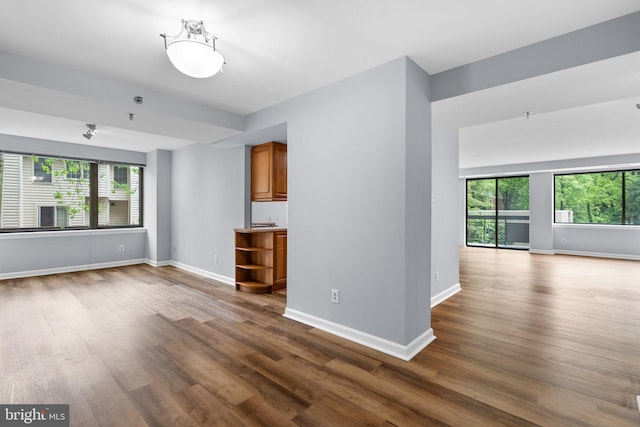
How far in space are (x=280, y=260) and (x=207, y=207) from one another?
1880 mm

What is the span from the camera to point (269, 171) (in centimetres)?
455

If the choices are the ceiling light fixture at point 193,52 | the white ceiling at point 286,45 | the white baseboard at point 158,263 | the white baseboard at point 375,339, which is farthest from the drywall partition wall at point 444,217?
the white baseboard at point 158,263

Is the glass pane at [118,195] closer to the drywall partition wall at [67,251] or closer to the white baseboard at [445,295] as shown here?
the drywall partition wall at [67,251]

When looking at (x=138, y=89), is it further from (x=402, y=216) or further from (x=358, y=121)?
(x=402, y=216)

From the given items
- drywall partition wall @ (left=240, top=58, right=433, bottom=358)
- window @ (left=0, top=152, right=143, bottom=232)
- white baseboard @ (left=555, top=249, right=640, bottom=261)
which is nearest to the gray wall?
window @ (left=0, top=152, right=143, bottom=232)

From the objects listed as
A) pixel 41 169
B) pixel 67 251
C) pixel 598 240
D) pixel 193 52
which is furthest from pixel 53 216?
pixel 598 240

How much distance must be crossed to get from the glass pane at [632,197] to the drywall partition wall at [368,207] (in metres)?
8.46

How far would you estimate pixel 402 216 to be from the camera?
2.48 m

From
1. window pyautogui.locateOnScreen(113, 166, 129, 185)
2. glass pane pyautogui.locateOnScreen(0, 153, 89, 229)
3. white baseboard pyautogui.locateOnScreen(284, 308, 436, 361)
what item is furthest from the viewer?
window pyautogui.locateOnScreen(113, 166, 129, 185)

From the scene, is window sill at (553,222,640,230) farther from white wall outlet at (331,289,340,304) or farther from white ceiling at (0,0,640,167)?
white wall outlet at (331,289,340,304)

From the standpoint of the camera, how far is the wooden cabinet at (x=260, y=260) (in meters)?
4.54

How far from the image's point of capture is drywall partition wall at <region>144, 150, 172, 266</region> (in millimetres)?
6391

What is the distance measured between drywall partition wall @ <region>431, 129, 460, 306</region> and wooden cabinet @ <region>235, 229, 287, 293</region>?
2.22 metres

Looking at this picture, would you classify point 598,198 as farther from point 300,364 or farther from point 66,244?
point 66,244
